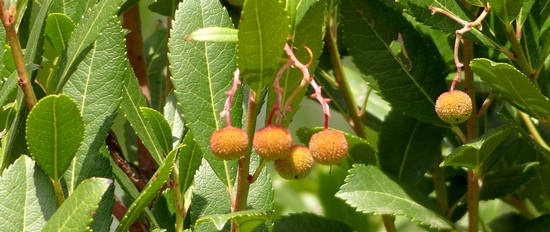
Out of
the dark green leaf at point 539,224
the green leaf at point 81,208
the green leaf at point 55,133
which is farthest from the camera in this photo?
the dark green leaf at point 539,224

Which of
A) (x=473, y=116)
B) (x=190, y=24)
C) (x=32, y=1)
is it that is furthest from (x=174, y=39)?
(x=473, y=116)

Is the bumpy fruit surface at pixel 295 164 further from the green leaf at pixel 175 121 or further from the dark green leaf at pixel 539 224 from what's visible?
the dark green leaf at pixel 539 224

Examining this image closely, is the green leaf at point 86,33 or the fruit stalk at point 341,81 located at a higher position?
the green leaf at point 86,33

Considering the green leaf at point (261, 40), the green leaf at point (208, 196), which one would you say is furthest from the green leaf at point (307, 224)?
the green leaf at point (261, 40)

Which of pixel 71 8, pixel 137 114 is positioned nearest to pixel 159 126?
pixel 137 114

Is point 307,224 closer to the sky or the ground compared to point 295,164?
closer to the ground

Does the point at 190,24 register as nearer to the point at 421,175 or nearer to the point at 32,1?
the point at 32,1

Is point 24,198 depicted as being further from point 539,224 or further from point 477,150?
point 539,224
